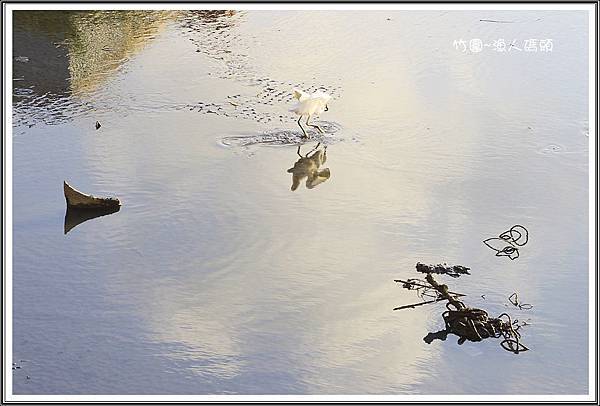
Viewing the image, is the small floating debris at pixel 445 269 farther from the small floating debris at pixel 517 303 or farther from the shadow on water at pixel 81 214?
the shadow on water at pixel 81 214

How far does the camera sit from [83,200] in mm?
4852

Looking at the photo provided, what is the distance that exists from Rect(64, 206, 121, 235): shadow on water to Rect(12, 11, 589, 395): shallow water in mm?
43

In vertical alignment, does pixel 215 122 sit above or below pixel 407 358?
above

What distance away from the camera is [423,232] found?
4.75m

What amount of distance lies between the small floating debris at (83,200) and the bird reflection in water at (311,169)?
105 centimetres

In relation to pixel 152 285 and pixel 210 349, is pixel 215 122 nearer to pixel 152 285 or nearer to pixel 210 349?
pixel 152 285

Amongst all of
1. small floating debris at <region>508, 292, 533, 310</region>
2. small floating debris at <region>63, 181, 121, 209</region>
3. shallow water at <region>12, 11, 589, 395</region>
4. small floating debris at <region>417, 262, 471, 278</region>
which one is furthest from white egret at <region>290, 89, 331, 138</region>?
small floating debris at <region>508, 292, 533, 310</region>

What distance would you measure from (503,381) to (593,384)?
1.23 feet

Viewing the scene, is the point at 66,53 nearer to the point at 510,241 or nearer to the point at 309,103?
the point at 309,103

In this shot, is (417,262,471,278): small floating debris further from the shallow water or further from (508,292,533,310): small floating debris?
(508,292,533,310): small floating debris

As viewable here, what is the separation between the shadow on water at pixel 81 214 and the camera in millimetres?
4777

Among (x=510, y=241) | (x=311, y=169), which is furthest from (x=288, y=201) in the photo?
(x=510, y=241)

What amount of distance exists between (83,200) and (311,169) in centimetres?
137

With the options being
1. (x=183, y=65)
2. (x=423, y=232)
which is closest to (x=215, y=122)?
(x=183, y=65)
